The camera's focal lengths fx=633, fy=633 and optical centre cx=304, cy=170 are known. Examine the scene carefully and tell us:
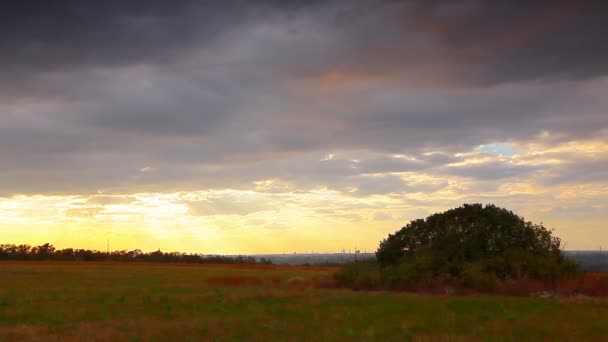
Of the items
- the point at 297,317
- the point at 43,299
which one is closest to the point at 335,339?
the point at 297,317

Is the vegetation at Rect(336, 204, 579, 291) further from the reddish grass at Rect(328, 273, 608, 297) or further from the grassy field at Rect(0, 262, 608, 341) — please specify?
the grassy field at Rect(0, 262, 608, 341)

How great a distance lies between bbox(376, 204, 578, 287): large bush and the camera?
31.3 metres

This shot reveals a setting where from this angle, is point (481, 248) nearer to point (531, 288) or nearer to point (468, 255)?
point (468, 255)

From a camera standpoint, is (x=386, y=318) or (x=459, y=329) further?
(x=386, y=318)

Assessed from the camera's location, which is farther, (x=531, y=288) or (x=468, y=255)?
(x=468, y=255)

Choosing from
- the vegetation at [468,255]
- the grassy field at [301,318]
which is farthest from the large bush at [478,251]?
the grassy field at [301,318]

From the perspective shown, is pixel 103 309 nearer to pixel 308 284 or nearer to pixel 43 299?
pixel 43 299

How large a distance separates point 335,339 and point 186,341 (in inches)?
150

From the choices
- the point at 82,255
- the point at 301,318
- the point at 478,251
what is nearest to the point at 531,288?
the point at 478,251

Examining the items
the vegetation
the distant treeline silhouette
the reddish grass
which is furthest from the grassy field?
the distant treeline silhouette

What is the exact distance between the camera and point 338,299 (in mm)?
26672

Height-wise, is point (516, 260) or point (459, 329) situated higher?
point (516, 260)

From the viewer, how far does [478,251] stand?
108 feet

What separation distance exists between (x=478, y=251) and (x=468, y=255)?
55cm
